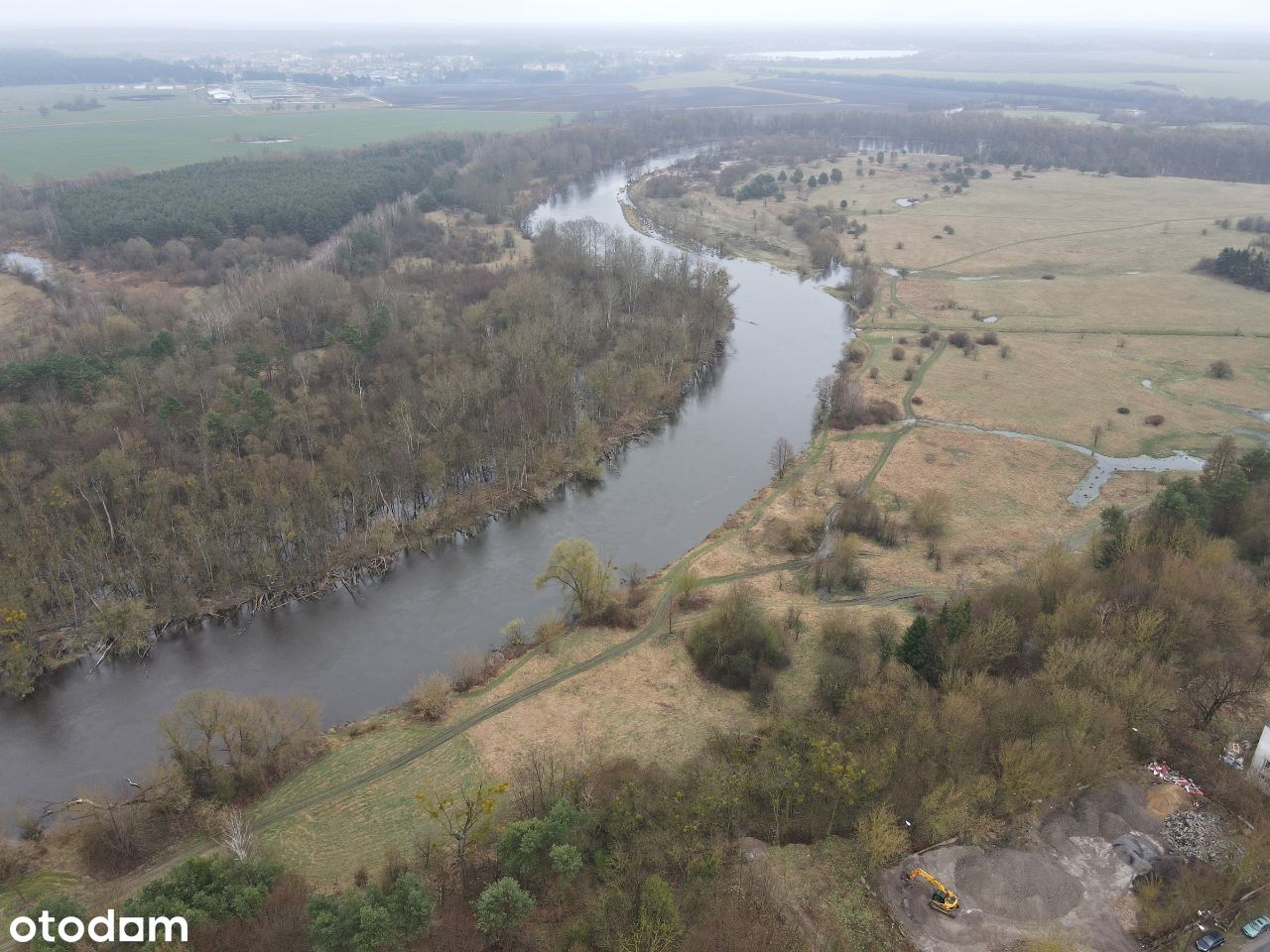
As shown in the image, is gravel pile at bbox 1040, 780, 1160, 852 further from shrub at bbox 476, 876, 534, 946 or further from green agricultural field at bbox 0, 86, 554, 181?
green agricultural field at bbox 0, 86, 554, 181

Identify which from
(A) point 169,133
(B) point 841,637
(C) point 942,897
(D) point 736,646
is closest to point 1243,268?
(B) point 841,637

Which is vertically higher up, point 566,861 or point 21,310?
point 21,310

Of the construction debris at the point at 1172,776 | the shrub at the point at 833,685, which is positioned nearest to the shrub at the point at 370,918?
the shrub at the point at 833,685

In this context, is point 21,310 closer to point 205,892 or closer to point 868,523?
point 205,892

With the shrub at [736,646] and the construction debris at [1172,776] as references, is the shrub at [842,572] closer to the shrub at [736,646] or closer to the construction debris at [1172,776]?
the shrub at [736,646]

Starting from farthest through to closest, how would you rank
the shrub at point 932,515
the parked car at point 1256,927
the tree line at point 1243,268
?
the tree line at point 1243,268 < the shrub at point 932,515 < the parked car at point 1256,927

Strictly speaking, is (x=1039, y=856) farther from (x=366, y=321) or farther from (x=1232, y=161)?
(x=1232, y=161)
